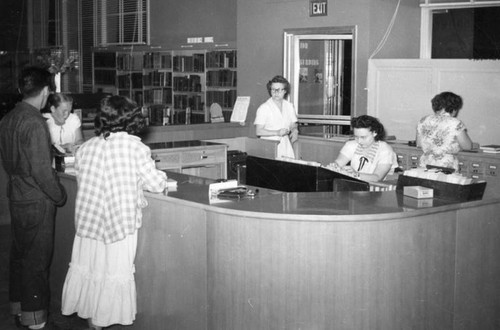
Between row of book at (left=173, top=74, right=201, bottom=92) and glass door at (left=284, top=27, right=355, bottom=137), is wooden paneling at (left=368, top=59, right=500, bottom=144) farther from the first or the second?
row of book at (left=173, top=74, right=201, bottom=92)

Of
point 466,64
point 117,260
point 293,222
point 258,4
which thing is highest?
point 258,4

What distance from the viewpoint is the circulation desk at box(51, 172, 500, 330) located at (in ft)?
13.8

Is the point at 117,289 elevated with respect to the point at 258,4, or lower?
lower

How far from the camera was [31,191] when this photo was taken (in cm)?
504

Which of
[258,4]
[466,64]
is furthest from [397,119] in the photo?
[258,4]

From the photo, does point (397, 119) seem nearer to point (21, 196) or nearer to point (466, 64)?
point (466, 64)

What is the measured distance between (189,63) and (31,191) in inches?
398

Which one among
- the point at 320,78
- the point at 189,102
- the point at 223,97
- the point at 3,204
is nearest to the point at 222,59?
the point at 223,97

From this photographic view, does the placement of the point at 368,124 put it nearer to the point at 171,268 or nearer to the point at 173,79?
the point at 171,268

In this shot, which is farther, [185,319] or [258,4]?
[258,4]

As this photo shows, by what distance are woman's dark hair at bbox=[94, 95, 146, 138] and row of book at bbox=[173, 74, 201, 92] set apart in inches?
397

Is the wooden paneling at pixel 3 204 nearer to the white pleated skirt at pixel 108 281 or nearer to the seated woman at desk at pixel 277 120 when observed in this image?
the seated woman at desk at pixel 277 120

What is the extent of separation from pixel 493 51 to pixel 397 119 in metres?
1.39

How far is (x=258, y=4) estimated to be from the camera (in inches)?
421
